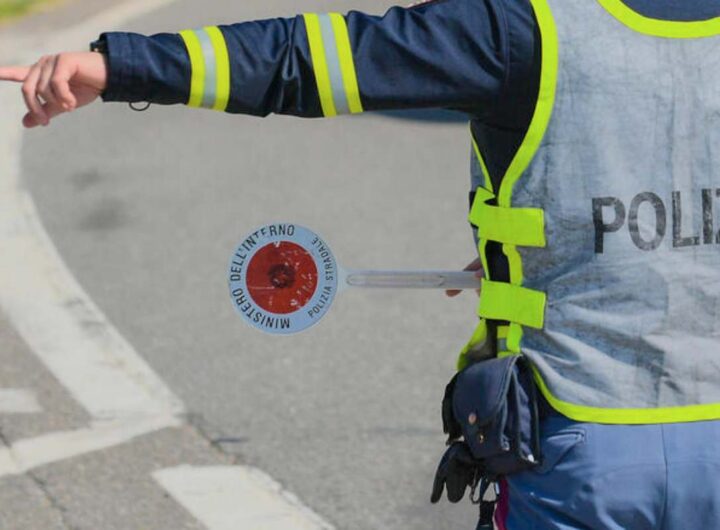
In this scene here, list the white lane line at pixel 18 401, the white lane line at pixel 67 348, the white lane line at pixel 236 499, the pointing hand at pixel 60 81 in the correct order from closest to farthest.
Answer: the pointing hand at pixel 60 81 → the white lane line at pixel 236 499 → the white lane line at pixel 67 348 → the white lane line at pixel 18 401

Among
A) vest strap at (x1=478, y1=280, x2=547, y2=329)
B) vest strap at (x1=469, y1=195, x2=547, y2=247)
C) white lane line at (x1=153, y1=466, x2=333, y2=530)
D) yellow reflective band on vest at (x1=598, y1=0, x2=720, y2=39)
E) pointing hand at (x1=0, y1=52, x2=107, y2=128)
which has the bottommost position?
white lane line at (x1=153, y1=466, x2=333, y2=530)

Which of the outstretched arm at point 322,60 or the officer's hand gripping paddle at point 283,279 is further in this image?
the officer's hand gripping paddle at point 283,279

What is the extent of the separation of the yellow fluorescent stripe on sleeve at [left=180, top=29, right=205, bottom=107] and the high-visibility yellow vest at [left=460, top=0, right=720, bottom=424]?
52 cm

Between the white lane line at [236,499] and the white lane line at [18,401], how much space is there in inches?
27.2

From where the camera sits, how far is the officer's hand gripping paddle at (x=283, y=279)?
2.84 m

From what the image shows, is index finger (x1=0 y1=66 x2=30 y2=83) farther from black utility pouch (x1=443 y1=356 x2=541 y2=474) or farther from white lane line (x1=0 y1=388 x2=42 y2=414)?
white lane line (x1=0 y1=388 x2=42 y2=414)

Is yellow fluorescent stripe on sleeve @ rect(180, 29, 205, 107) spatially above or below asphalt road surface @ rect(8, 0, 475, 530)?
above

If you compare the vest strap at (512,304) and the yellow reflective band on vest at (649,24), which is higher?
the yellow reflective band on vest at (649,24)

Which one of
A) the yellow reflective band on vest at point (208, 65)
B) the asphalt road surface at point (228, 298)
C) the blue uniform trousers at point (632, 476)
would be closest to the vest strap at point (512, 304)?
the blue uniform trousers at point (632, 476)

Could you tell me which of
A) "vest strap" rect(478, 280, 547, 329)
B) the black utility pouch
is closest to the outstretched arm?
"vest strap" rect(478, 280, 547, 329)

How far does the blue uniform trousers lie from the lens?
2.50m

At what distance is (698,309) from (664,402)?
0.16 meters

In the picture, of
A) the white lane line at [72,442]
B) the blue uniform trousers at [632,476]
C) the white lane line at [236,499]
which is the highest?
the blue uniform trousers at [632,476]

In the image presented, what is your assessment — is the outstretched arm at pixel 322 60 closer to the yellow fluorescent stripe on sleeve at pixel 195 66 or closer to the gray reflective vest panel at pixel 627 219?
the yellow fluorescent stripe on sleeve at pixel 195 66
